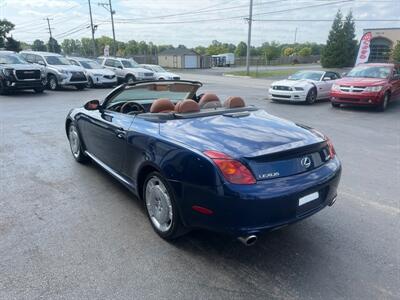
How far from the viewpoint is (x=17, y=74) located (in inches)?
559

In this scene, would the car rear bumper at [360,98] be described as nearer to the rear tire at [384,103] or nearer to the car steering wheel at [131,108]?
the rear tire at [384,103]

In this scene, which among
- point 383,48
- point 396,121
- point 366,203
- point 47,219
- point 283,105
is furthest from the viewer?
point 383,48

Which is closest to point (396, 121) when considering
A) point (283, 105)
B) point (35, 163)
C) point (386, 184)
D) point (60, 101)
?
point (283, 105)

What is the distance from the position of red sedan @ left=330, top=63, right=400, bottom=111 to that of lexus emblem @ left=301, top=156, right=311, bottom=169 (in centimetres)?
951

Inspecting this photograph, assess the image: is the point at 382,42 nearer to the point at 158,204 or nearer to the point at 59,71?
the point at 59,71

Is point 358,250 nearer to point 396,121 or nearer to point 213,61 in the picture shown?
point 396,121

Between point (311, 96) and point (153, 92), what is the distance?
33.9 ft

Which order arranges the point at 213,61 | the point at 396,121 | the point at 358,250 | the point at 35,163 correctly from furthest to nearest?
the point at 213,61, the point at 396,121, the point at 35,163, the point at 358,250

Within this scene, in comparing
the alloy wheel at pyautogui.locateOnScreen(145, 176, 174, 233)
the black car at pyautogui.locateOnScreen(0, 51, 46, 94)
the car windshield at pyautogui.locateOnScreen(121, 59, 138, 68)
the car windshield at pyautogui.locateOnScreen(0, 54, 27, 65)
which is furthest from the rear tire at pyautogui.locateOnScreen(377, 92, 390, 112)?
the car windshield at pyautogui.locateOnScreen(121, 59, 138, 68)

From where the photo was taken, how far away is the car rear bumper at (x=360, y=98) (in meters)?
11.0

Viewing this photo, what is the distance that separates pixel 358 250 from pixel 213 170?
5.43 feet

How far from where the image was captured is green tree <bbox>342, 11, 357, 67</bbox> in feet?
160

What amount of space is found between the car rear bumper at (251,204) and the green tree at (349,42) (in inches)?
2056

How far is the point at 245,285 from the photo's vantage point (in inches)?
104
